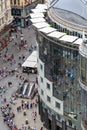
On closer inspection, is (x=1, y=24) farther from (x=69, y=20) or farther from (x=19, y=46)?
(x=69, y=20)

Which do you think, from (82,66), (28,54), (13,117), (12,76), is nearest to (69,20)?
(82,66)

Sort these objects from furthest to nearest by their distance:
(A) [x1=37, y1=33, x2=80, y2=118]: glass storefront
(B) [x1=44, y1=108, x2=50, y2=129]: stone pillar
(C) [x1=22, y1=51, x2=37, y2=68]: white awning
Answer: (C) [x1=22, y1=51, x2=37, y2=68]: white awning < (B) [x1=44, y1=108, x2=50, y2=129]: stone pillar < (A) [x1=37, y1=33, x2=80, y2=118]: glass storefront

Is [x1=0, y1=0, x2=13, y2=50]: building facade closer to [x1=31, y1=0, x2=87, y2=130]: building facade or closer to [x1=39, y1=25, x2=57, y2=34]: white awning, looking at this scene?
[x1=31, y1=0, x2=87, y2=130]: building facade

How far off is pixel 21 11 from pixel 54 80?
2546 inches

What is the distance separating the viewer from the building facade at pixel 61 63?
267 ft

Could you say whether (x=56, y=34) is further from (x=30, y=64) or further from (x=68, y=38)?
(x=30, y=64)

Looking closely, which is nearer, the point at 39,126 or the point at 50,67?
the point at 50,67

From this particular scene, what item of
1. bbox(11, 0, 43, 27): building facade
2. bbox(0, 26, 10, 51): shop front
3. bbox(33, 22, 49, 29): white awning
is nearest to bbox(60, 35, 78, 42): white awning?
bbox(33, 22, 49, 29): white awning

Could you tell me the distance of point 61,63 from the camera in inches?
3280

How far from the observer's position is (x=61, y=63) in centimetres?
8331

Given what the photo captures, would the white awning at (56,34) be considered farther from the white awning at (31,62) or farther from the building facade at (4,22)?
the building facade at (4,22)

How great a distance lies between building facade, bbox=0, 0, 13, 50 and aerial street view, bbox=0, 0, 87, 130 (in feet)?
65.3

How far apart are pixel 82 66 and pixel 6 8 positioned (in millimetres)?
62710

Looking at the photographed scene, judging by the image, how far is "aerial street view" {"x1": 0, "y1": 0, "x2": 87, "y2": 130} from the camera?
265ft
